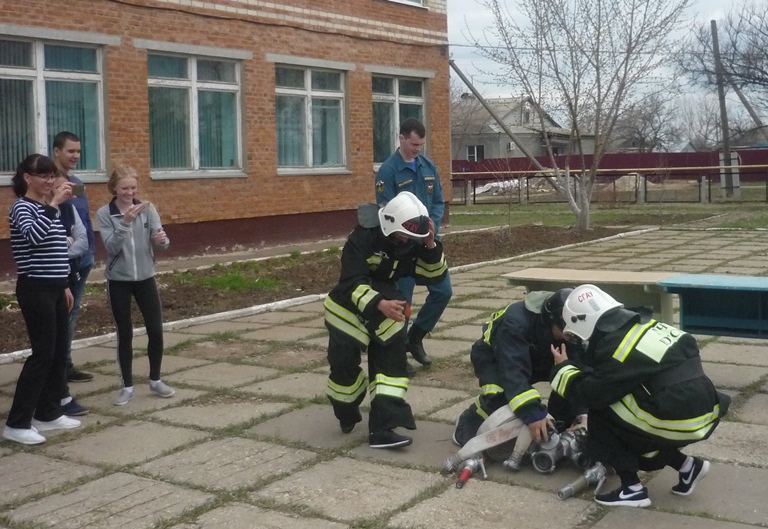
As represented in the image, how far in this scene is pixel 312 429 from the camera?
5.82 m

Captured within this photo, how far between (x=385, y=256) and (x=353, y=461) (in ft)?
3.73

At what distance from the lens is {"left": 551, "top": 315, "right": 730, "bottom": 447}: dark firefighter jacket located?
4.25m

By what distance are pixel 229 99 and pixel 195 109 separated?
0.84 m

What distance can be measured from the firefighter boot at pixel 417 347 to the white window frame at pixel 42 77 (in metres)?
7.30

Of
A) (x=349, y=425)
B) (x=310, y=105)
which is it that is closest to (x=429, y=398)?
(x=349, y=425)

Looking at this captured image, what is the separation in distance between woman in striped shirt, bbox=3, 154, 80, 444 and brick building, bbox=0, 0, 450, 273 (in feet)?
23.4

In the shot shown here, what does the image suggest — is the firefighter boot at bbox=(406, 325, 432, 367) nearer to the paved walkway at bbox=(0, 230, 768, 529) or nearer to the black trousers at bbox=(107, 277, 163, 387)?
the paved walkway at bbox=(0, 230, 768, 529)

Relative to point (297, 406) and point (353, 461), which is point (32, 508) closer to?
point (353, 461)

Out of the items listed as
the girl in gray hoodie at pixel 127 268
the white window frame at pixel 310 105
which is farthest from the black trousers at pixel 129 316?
the white window frame at pixel 310 105

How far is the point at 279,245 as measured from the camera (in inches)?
666

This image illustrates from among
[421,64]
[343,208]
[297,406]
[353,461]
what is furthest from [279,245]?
[353,461]

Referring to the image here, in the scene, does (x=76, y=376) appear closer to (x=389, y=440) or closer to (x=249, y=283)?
(x=389, y=440)

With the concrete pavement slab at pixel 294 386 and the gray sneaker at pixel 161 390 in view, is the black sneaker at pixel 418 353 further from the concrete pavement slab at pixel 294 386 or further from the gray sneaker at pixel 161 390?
the gray sneaker at pixel 161 390

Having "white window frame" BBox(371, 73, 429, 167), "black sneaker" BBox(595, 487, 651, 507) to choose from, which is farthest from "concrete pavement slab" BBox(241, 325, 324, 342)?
"white window frame" BBox(371, 73, 429, 167)
